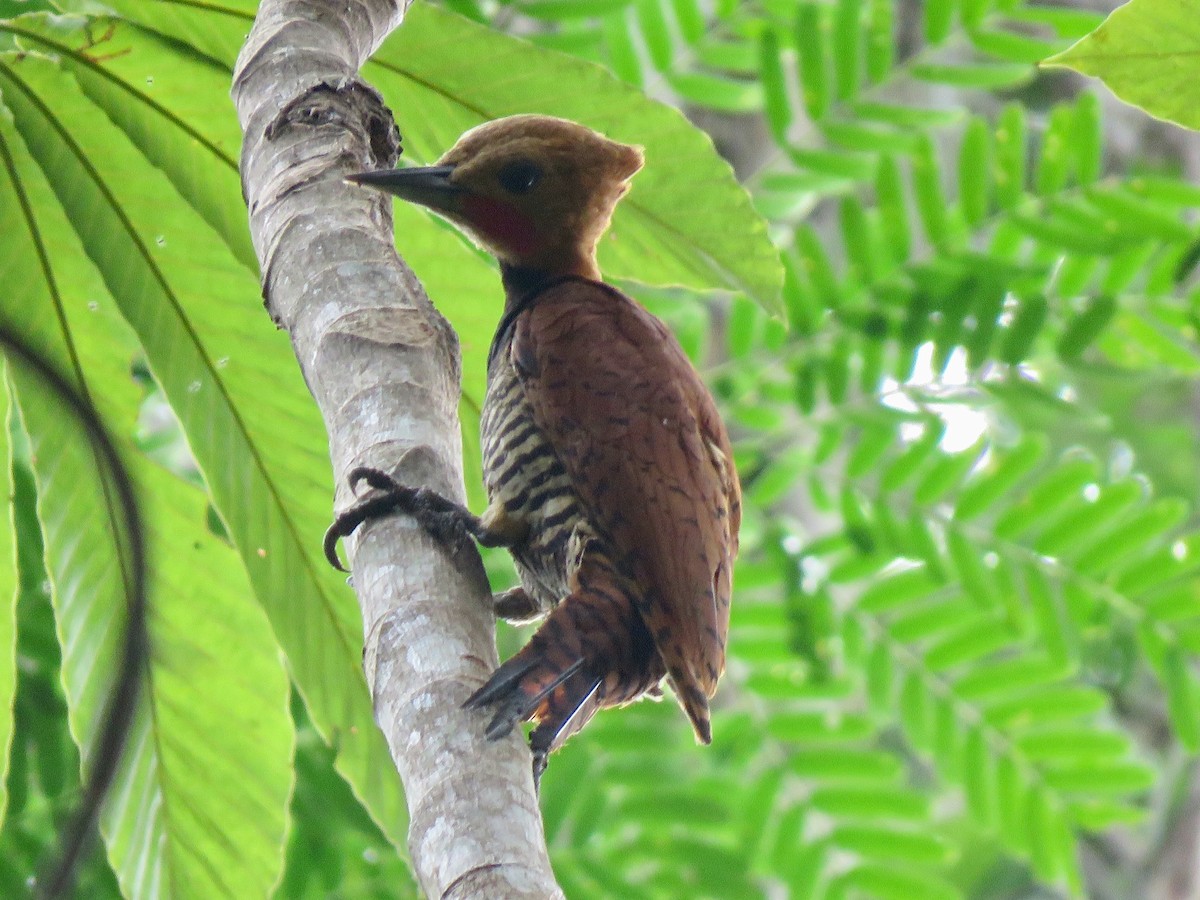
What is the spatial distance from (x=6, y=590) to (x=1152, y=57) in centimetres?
164

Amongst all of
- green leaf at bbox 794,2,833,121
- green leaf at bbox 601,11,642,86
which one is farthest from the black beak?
green leaf at bbox 794,2,833,121

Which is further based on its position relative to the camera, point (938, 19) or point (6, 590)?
point (938, 19)

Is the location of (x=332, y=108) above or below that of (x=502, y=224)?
above

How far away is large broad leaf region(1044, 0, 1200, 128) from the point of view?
4.28 ft

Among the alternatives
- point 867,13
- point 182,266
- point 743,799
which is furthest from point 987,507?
point 182,266

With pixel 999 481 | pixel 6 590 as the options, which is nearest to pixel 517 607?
pixel 6 590

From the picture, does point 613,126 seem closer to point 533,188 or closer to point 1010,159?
point 533,188

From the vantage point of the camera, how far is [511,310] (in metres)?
2.60

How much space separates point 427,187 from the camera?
2279 millimetres

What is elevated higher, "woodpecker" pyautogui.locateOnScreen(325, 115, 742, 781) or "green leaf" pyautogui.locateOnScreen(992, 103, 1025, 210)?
"woodpecker" pyautogui.locateOnScreen(325, 115, 742, 781)

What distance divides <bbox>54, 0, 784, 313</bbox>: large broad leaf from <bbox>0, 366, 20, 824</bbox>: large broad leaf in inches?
25.2

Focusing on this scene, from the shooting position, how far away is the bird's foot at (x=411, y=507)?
1337mm

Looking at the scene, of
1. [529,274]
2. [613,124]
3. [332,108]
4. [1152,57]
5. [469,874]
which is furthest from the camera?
[529,274]

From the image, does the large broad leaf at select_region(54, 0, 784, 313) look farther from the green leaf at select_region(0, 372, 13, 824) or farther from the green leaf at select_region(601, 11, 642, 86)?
the green leaf at select_region(601, 11, 642, 86)
